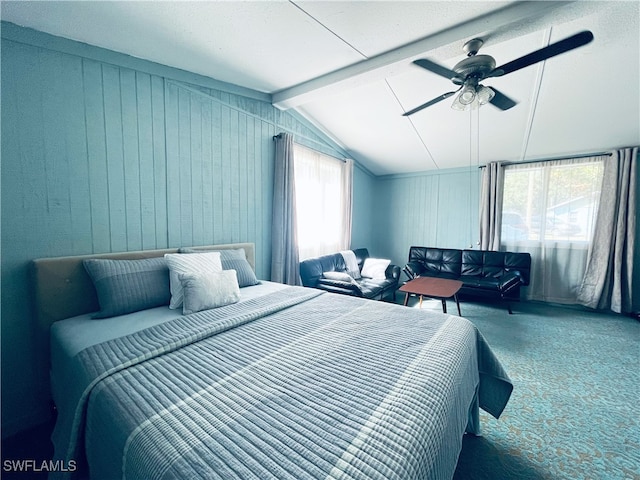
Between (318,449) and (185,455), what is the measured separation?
13.7 inches

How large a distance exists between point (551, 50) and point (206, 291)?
8.59 feet

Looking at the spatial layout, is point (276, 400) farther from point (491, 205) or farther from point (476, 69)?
point (491, 205)

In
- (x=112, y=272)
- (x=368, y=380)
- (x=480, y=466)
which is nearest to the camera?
(x=368, y=380)

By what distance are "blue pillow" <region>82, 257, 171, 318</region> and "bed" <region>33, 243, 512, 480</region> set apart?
0.03 meters

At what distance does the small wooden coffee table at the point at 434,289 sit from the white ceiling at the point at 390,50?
2.12 meters

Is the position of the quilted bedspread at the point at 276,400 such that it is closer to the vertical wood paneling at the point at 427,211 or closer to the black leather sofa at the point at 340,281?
the black leather sofa at the point at 340,281

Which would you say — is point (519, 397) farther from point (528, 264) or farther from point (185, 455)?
point (528, 264)

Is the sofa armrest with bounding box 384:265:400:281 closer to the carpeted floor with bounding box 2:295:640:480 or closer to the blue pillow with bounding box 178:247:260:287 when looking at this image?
the carpeted floor with bounding box 2:295:640:480

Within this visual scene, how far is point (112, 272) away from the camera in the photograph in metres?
1.71

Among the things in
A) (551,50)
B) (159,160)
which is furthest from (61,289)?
(551,50)

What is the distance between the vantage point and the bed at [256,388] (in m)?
0.71

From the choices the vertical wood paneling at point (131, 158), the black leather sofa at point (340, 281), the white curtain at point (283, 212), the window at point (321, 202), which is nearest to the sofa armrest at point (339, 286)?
the black leather sofa at point (340, 281)

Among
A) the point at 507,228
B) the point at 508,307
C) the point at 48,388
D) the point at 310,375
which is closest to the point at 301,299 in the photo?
the point at 310,375

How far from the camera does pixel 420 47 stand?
2020 millimetres
